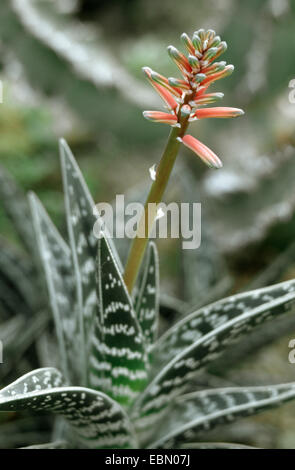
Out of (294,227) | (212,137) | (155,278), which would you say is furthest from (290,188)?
(155,278)

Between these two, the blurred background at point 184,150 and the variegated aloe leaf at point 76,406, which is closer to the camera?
the variegated aloe leaf at point 76,406

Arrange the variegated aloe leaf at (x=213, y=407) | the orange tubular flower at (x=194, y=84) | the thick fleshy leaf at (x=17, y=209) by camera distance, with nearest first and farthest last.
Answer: the orange tubular flower at (x=194, y=84), the variegated aloe leaf at (x=213, y=407), the thick fleshy leaf at (x=17, y=209)

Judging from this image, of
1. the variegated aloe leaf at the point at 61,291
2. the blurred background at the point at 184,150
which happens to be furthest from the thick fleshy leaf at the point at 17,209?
the variegated aloe leaf at the point at 61,291

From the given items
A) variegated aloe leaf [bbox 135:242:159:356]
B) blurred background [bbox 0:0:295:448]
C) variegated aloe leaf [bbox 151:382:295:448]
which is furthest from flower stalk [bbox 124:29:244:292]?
blurred background [bbox 0:0:295:448]

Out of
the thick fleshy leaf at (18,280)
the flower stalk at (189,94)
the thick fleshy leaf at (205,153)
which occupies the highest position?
the flower stalk at (189,94)

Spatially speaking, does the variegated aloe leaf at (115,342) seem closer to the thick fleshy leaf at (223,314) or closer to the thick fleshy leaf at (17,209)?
the thick fleshy leaf at (223,314)

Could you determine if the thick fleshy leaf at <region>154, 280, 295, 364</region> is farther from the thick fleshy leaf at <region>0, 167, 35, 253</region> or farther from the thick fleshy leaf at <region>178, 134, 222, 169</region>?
the thick fleshy leaf at <region>0, 167, 35, 253</region>
